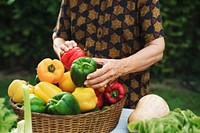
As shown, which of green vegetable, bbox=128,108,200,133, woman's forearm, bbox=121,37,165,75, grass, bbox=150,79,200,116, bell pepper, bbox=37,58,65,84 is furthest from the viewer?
grass, bbox=150,79,200,116

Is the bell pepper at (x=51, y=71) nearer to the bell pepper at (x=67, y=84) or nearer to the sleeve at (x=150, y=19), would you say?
the bell pepper at (x=67, y=84)

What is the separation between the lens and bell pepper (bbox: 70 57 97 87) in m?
2.10

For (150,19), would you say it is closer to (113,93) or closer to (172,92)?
(113,93)

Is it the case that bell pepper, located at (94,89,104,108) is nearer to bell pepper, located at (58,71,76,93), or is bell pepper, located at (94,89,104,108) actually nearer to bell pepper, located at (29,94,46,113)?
bell pepper, located at (58,71,76,93)

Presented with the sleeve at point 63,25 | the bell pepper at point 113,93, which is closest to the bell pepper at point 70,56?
the bell pepper at point 113,93

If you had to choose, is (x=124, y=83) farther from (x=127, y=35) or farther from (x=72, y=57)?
(x=72, y=57)

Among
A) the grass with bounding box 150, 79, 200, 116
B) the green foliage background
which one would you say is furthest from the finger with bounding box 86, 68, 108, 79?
the green foliage background

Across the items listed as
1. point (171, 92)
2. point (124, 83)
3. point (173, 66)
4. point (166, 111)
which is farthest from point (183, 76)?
point (166, 111)

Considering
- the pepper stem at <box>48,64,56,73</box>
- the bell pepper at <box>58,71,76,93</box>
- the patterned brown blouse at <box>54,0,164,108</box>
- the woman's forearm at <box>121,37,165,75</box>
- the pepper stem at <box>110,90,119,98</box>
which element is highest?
the patterned brown blouse at <box>54,0,164,108</box>

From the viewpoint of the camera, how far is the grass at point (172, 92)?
5.46 m

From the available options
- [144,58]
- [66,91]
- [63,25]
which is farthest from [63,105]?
[63,25]

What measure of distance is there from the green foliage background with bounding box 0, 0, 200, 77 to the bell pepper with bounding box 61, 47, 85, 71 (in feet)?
11.6

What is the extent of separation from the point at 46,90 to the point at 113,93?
0.32 metres

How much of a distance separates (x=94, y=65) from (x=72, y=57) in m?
0.17
